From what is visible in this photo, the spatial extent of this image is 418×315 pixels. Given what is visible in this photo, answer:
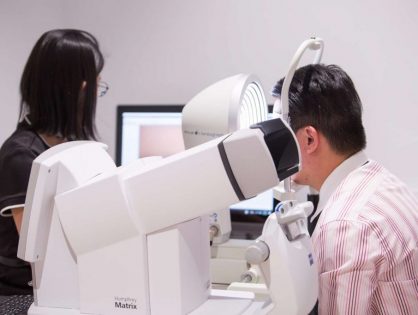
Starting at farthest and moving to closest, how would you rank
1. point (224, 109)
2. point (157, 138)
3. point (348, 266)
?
point (157, 138) < point (348, 266) < point (224, 109)

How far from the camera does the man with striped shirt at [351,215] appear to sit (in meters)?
1.07

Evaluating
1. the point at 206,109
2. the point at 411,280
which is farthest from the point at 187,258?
the point at 411,280

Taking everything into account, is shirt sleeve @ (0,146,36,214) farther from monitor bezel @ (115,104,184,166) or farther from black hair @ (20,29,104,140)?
monitor bezel @ (115,104,184,166)

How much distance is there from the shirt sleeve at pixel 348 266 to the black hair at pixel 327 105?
0.31m

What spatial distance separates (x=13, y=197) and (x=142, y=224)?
61cm

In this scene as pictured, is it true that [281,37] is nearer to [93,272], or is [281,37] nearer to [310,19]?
[310,19]

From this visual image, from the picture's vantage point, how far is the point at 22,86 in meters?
1.61

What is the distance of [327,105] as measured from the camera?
1.33 meters

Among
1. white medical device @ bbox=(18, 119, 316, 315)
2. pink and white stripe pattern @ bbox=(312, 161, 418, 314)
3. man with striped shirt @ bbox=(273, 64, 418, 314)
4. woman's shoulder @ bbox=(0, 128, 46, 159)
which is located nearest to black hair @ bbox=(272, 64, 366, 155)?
man with striped shirt @ bbox=(273, 64, 418, 314)

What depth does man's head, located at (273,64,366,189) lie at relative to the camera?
133 centimetres

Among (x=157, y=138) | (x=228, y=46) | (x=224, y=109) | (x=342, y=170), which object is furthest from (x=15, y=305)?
(x=228, y=46)

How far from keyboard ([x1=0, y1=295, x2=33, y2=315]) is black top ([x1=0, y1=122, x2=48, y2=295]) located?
0.60 feet

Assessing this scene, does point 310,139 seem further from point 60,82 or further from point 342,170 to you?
point 60,82

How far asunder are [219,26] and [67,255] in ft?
5.62
